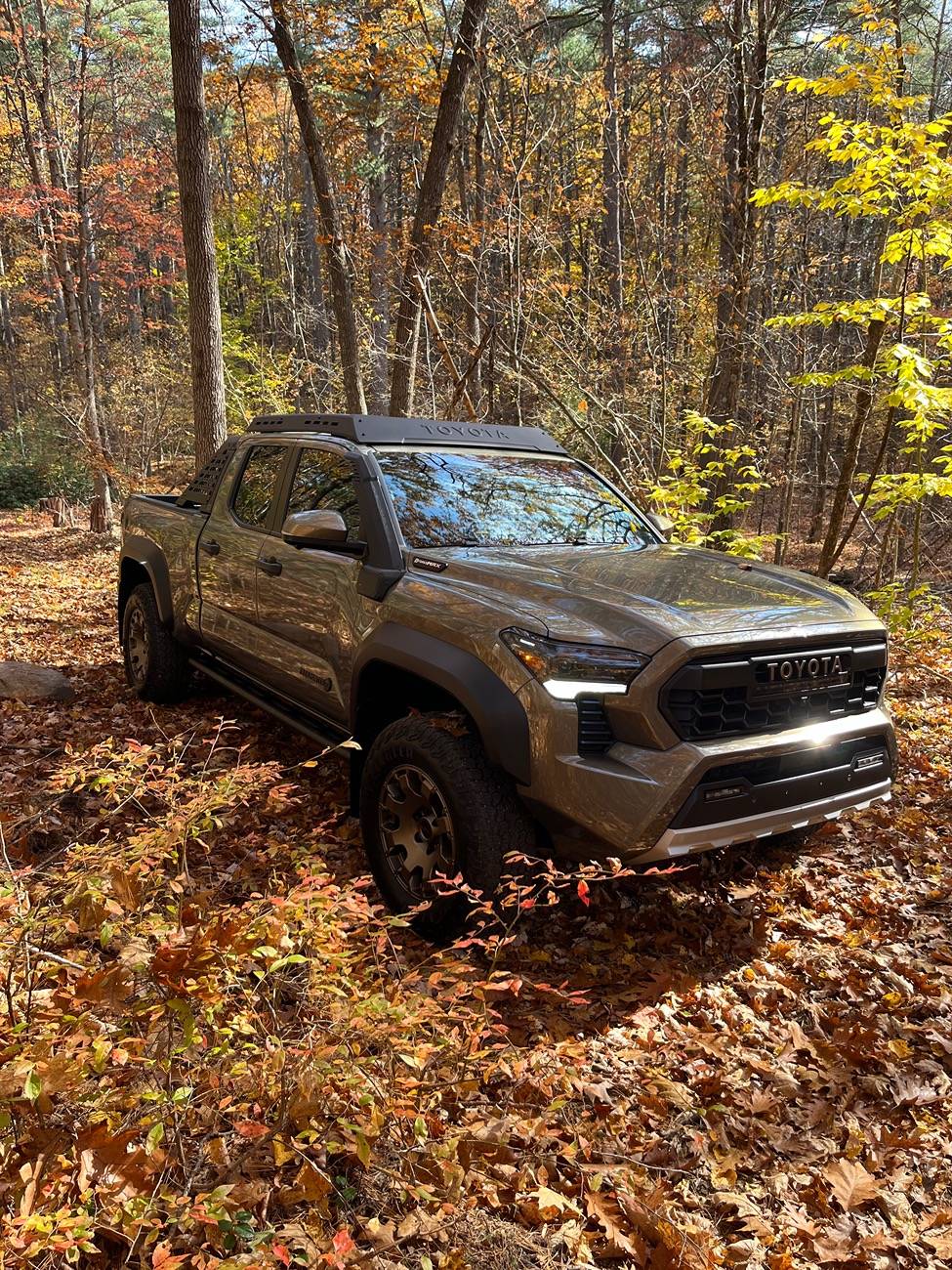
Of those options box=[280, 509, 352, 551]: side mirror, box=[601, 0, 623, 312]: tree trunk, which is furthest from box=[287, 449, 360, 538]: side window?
box=[601, 0, 623, 312]: tree trunk

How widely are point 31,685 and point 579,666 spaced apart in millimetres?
5126

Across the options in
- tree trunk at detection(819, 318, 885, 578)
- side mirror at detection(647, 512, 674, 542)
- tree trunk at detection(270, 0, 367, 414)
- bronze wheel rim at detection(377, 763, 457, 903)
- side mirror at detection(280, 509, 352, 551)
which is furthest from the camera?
tree trunk at detection(270, 0, 367, 414)

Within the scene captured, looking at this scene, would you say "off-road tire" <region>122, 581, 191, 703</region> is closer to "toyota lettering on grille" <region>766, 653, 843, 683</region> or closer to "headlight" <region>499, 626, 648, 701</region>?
"headlight" <region>499, 626, 648, 701</region>

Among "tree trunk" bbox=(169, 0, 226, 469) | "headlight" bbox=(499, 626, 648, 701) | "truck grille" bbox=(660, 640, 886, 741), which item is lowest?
"truck grille" bbox=(660, 640, 886, 741)

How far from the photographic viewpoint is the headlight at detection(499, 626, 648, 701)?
2.77 metres

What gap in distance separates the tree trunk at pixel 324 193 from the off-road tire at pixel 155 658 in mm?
6034

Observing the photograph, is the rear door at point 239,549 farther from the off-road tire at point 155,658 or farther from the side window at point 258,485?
the off-road tire at point 155,658

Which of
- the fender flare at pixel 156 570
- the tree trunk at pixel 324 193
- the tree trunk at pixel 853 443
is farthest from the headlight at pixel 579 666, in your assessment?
the tree trunk at pixel 324 193

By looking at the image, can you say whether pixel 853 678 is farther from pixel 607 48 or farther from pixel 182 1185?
pixel 607 48

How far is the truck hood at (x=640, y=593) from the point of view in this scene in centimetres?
285

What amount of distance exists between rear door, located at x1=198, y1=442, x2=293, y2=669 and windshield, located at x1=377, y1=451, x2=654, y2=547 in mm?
1019

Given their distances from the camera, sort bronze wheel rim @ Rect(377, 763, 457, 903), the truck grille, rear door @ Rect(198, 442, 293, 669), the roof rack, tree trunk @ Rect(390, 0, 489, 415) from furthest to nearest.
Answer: tree trunk @ Rect(390, 0, 489, 415)
rear door @ Rect(198, 442, 293, 669)
the roof rack
bronze wheel rim @ Rect(377, 763, 457, 903)
the truck grille

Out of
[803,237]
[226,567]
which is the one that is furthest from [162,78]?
[226,567]

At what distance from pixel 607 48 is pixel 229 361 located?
36.3ft
